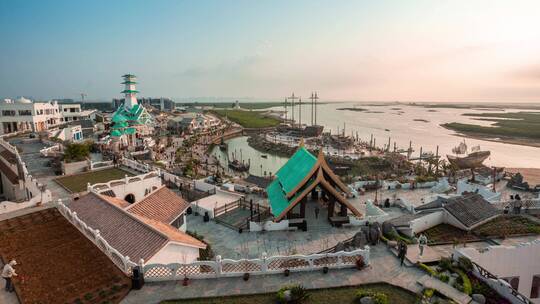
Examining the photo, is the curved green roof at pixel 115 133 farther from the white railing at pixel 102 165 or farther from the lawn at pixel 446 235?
the lawn at pixel 446 235

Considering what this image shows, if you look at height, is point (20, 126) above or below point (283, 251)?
above

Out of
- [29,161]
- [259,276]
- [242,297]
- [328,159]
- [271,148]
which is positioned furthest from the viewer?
[271,148]

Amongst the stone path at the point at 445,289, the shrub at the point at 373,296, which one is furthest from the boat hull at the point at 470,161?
the shrub at the point at 373,296

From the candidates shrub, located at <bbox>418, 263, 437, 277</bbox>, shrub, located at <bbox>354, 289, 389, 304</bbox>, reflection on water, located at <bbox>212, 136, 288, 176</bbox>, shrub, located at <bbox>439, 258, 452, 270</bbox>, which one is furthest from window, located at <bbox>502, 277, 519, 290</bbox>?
reflection on water, located at <bbox>212, 136, 288, 176</bbox>

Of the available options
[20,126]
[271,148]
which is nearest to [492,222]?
[271,148]

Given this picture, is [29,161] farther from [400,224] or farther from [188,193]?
[400,224]

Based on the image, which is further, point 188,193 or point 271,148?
point 271,148

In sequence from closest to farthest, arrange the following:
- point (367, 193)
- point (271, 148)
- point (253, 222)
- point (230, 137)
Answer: point (253, 222), point (367, 193), point (271, 148), point (230, 137)
